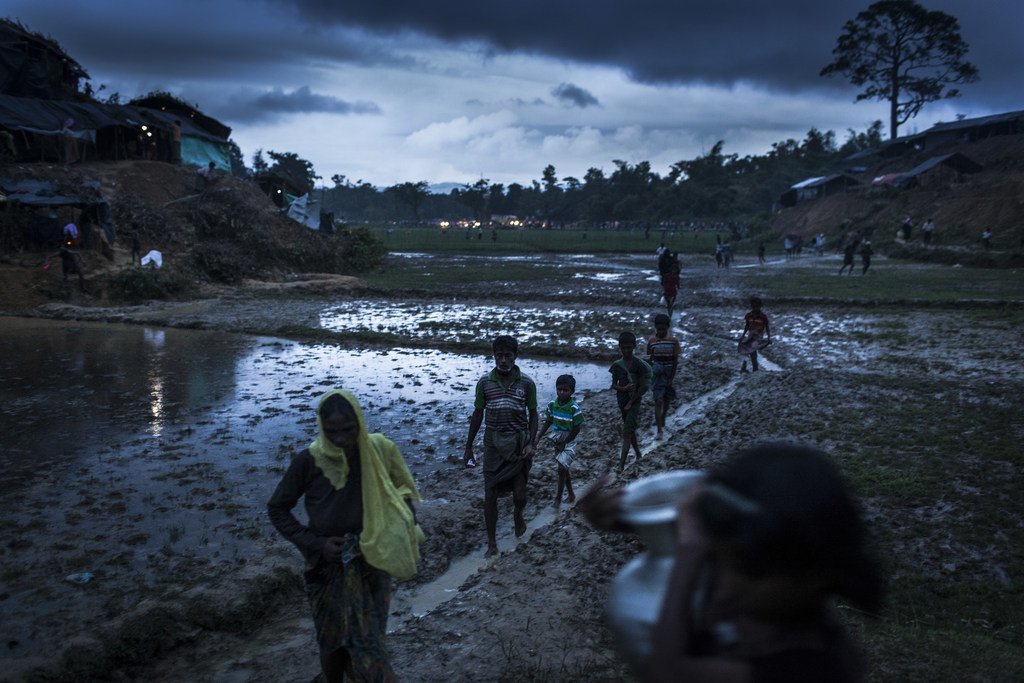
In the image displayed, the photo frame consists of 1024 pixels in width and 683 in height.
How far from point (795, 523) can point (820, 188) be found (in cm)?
7608

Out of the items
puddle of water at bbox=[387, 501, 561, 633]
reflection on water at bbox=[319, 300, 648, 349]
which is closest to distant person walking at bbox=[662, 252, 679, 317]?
reflection on water at bbox=[319, 300, 648, 349]

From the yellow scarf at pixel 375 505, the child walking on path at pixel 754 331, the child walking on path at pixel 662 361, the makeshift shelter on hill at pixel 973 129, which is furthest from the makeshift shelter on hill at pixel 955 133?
the yellow scarf at pixel 375 505

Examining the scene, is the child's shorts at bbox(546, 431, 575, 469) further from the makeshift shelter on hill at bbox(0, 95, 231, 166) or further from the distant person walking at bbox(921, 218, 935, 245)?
the distant person walking at bbox(921, 218, 935, 245)

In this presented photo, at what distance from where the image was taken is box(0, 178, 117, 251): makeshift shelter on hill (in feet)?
90.6

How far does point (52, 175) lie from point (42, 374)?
76.1ft

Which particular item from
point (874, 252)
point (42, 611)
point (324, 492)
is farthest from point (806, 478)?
point (874, 252)

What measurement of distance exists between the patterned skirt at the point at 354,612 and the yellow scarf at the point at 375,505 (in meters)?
0.15

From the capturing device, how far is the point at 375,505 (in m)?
3.67

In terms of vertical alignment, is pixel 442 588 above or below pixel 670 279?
below

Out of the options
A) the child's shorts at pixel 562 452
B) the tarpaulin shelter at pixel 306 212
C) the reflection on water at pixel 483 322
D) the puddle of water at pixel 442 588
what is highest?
the tarpaulin shelter at pixel 306 212

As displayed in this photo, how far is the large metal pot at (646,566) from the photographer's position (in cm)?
157

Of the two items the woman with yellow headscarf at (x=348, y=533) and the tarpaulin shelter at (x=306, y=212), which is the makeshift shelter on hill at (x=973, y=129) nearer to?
the tarpaulin shelter at (x=306, y=212)

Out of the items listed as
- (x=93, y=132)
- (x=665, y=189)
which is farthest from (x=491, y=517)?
(x=665, y=189)

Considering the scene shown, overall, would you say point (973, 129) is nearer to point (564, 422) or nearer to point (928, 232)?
point (928, 232)
